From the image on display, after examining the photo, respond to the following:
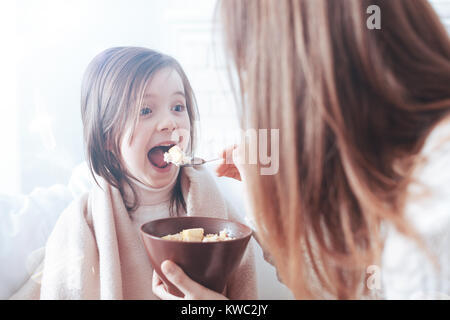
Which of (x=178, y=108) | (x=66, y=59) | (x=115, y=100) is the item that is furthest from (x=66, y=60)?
(x=178, y=108)

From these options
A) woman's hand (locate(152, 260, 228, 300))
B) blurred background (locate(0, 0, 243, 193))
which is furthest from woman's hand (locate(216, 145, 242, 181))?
woman's hand (locate(152, 260, 228, 300))

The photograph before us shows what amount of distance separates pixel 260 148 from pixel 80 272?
364 mm

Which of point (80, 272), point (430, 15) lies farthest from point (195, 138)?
point (430, 15)

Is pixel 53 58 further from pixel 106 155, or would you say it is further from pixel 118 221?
pixel 118 221

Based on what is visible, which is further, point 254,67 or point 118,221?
point 118,221

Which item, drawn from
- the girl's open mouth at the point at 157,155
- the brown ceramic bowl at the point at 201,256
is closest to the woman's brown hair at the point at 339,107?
the brown ceramic bowl at the point at 201,256

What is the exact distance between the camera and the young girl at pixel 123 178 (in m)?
0.57

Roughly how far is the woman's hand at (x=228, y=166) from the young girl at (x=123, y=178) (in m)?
0.06

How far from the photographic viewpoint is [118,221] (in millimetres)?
591

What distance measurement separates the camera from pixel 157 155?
60 centimetres

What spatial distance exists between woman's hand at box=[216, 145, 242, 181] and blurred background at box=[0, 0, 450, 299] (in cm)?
4

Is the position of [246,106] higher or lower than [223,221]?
higher

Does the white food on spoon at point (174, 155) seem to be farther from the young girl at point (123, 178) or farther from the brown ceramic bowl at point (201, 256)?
the brown ceramic bowl at point (201, 256)

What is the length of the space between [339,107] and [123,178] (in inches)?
15.2
